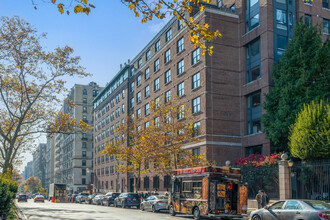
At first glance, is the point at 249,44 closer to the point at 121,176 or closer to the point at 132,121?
the point at 132,121

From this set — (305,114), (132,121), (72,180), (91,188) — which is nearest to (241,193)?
(305,114)

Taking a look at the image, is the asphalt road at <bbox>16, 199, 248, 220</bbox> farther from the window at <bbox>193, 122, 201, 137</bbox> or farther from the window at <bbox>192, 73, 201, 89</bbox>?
the window at <bbox>192, 73, 201, 89</bbox>

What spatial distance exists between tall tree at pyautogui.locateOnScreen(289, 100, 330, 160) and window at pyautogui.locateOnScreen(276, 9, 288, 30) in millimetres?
14453

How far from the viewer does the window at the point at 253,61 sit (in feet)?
128

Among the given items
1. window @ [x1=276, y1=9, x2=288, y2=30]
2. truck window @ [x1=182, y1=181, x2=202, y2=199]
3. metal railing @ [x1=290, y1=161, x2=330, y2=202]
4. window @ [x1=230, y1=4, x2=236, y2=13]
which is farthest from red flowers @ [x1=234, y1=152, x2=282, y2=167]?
window @ [x1=230, y1=4, x2=236, y2=13]

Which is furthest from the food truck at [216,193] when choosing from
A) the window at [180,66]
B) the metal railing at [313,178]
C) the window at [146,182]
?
the window at [146,182]

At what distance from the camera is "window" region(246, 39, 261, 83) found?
1540 inches

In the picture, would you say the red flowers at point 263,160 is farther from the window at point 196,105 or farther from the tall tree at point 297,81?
the window at point 196,105

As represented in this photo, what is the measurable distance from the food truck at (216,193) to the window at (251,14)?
875 inches

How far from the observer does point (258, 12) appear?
39219mm

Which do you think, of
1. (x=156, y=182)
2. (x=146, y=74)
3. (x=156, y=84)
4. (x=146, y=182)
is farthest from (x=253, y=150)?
(x=146, y=74)

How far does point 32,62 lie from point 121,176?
137 ft

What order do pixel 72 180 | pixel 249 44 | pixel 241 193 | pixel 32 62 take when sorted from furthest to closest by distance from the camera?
1. pixel 72 180
2. pixel 249 44
3. pixel 32 62
4. pixel 241 193

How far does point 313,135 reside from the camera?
83.2ft
